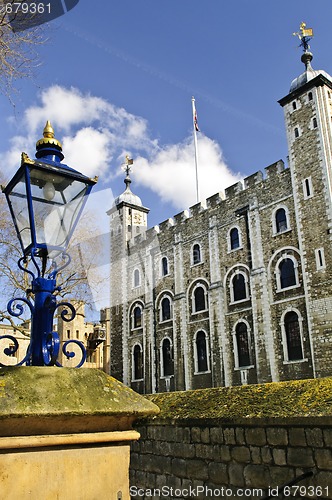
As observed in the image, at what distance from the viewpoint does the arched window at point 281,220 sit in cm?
2220

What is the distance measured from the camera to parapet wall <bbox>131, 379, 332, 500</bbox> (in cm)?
485

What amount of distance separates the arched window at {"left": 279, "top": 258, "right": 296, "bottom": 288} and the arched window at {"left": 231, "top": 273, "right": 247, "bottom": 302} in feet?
7.95

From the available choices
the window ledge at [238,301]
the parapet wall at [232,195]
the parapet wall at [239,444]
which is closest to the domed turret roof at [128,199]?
the parapet wall at [232,195]

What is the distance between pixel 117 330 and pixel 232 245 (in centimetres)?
1291

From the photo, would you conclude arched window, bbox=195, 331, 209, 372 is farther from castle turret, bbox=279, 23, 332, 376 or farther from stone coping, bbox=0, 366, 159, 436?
stone coping, bbox=0, 366, 159, 436

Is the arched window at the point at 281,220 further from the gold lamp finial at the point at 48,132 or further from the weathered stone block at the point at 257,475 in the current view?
the gold lamp finial at the point at 48,132

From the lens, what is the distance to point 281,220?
73.5 ft

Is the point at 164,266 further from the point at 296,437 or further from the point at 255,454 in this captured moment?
the point at 296,437

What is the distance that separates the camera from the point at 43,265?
2.83 metres

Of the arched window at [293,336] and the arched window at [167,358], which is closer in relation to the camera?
the arched window at [293,336]

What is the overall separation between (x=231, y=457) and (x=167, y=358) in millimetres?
22647

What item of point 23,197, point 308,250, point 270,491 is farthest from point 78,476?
point 308,250

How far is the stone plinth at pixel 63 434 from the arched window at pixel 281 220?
20.8 meters

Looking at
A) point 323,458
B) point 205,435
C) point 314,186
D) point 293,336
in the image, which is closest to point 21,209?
point 323,458
